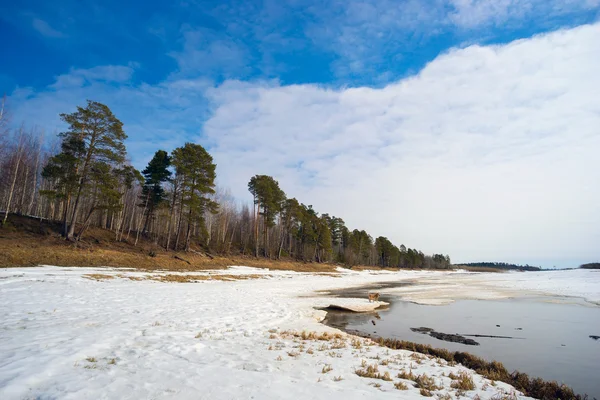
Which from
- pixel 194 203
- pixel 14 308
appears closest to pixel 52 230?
pixel 194 203

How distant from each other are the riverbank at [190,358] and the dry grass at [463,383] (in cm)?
3

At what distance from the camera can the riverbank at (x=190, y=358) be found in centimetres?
478

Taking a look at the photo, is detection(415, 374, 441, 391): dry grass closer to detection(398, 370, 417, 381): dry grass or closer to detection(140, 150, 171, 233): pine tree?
detection(398, 370, 417, 381): dry grass

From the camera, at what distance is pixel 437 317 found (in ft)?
49.2

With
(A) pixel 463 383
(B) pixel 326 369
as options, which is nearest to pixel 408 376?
(A) pixel 463 383

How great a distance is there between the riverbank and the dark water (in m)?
2.41

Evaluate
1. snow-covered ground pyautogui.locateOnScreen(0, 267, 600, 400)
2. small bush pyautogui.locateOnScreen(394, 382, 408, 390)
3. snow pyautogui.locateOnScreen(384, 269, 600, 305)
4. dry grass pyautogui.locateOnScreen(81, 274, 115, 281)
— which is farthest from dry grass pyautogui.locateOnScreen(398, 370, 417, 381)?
dry grass pyautogui.locateOnScreen(81, 274, 115, 281)

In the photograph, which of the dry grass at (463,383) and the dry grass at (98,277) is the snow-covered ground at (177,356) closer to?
the dry grass at (463,383)

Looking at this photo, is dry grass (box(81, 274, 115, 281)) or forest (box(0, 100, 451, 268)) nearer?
dry grass (box(81, 274, 115, 281))

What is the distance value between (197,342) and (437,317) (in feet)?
41.0

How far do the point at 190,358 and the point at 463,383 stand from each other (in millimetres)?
5719

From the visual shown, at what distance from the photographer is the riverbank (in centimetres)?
478

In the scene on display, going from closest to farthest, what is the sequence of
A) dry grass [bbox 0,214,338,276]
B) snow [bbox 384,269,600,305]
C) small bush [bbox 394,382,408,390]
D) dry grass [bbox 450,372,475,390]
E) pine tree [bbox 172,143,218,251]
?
small bush [bbox 394,382,408,390], dry grass [bbox 450,372,475,390], dry grass [bbox 0,214,338,276], snow [bbox 384,269,600,305], pine tree [bbox 172,143,218,251]

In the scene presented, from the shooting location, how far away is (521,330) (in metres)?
11.9
